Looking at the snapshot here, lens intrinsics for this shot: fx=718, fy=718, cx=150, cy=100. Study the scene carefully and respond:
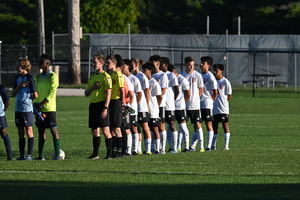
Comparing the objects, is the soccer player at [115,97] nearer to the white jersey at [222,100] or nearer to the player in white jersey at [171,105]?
the player in white jersey at [171,105]

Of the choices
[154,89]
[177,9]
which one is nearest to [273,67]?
[177,9]

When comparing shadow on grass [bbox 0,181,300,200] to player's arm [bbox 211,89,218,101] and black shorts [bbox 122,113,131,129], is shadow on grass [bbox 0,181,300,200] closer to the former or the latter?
black shorts [bbox 122,113,131,129]

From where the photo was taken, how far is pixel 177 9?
65.6m

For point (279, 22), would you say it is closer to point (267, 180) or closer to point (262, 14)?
point (262, 14)

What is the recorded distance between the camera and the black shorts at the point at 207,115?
14914 mm

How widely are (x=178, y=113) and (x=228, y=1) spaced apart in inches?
1891

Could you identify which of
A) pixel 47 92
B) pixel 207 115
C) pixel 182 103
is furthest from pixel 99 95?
pixel 207 115

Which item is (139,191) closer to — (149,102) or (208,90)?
(149,102)

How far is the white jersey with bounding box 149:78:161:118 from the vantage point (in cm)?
1385

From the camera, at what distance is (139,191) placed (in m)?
8.76

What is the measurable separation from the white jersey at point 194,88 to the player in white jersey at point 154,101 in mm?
911

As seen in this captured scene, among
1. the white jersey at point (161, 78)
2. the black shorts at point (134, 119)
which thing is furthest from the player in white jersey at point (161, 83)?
the black shorts at point (134, 119)

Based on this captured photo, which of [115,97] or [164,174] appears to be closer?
[164,174]

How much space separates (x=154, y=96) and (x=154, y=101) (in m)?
0.12
